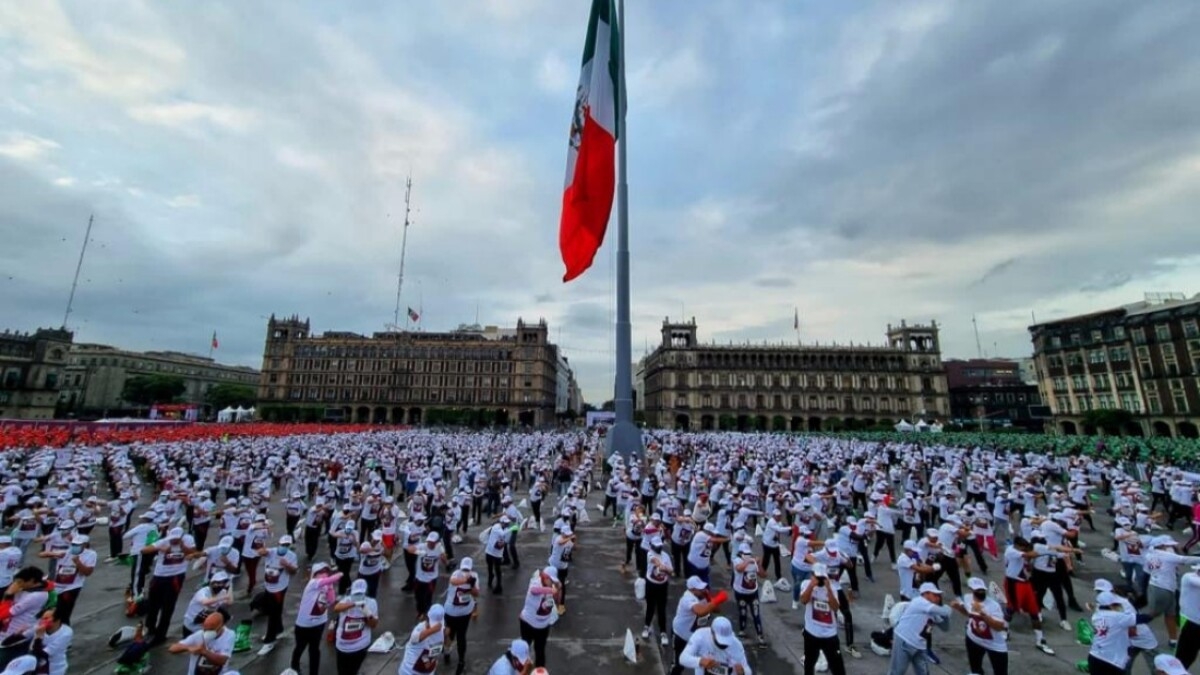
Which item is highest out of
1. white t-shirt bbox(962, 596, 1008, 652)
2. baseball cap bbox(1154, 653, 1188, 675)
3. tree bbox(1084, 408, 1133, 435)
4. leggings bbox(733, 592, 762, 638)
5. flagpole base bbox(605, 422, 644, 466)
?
tree bbox(1084, 408, 1133, 435)

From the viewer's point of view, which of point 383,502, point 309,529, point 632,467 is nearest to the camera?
point 309,529

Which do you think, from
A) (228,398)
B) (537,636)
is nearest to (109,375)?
(228,398)

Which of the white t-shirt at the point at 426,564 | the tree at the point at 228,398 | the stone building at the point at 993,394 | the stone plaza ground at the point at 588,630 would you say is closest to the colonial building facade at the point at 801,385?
the stone building at the point at 993,394

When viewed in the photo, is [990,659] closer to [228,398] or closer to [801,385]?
[801,385]

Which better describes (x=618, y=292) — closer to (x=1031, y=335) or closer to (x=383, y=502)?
(x=383, y=502)

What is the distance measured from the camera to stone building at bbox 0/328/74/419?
226 ft

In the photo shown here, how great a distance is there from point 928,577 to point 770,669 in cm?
286

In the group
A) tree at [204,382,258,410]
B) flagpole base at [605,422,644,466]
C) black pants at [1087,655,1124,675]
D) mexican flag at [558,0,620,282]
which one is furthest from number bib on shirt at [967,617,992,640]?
tree at [204,382,258,410]

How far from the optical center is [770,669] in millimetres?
7000

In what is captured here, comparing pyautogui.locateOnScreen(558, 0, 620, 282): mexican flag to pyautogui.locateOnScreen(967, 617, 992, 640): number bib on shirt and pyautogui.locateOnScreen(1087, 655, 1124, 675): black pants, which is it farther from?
pyautogui.locateOnScreen(1087, 655, 1124, 675): black pants

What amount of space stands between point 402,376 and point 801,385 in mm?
68750

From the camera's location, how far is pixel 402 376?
3457 inches

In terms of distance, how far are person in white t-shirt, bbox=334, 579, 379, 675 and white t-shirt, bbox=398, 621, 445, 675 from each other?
2.84 ft

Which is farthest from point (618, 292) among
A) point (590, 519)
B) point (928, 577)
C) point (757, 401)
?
point (757, 401)
